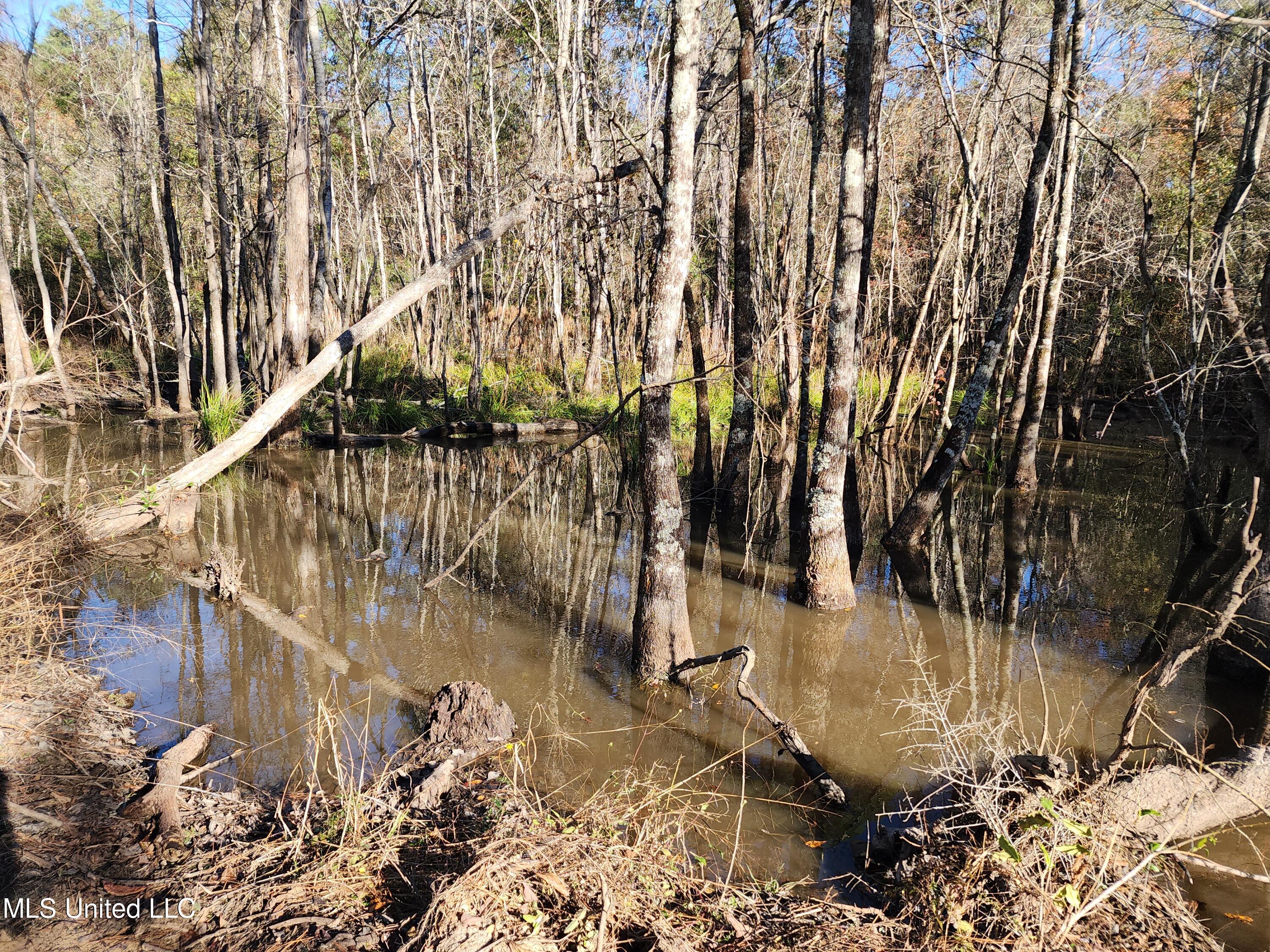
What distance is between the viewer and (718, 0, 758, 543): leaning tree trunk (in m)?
9.07

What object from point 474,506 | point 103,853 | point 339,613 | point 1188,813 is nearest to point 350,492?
point 474,506

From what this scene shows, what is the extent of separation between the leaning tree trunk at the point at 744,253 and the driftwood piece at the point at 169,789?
5851 millimetres

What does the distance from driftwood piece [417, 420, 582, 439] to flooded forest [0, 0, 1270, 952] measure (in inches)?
4.7

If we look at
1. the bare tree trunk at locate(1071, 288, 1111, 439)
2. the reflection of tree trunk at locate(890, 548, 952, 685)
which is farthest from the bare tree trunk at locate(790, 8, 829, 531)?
the bare tree trunk at locate(1071, 288, 1111, 439)

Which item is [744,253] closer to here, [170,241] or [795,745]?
[795,745]

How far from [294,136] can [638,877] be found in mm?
15149

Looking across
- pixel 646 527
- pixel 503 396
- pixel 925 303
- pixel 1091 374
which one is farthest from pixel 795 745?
pixel 1091 374

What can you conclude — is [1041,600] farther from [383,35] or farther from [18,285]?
[18,285]

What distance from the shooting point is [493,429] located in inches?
699

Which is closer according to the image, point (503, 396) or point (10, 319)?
point (10, 319)

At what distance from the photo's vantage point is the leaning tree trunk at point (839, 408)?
7.23 meters

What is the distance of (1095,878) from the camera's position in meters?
2.88

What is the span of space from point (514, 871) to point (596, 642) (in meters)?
3.78

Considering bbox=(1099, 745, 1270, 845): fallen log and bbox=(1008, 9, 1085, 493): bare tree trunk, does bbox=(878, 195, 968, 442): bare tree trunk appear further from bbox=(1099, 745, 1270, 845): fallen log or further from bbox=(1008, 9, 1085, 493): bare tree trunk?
bbox=(1099, 745, 1270, 845): fallen log
